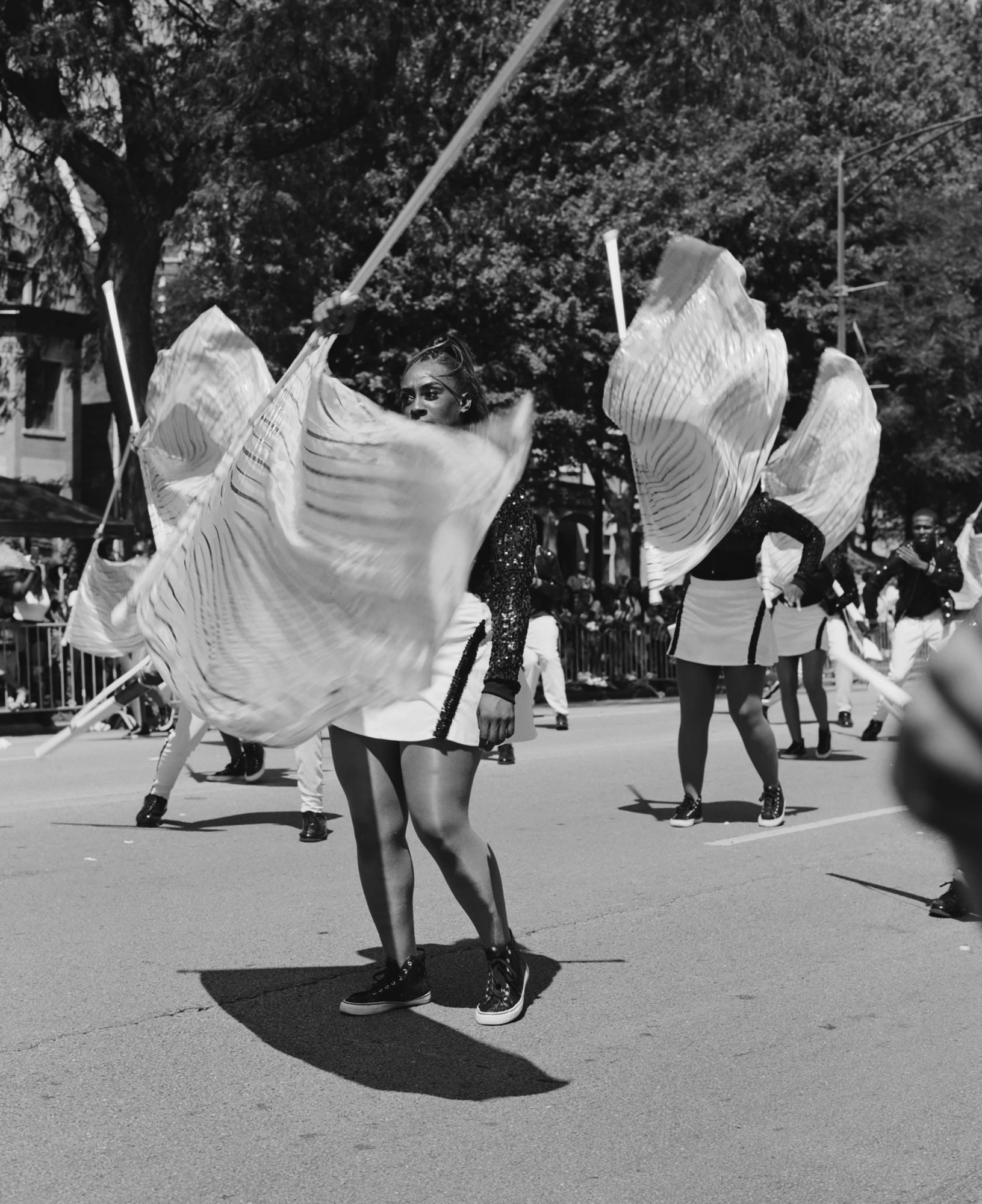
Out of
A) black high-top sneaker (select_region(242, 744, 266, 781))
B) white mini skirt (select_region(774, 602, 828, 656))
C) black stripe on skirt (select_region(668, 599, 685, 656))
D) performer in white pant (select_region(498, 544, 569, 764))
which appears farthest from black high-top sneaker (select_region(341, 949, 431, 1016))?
white mini skirt (select_region(774, 602, 828, 656))

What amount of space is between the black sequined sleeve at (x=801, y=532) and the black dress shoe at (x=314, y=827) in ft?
8.79

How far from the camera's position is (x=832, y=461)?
28.5ft

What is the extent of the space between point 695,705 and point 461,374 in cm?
419

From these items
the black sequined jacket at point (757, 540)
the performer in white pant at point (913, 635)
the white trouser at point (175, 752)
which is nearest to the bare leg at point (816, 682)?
the performer in white pant at point (913, 635)

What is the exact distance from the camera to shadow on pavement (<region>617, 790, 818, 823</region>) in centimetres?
890

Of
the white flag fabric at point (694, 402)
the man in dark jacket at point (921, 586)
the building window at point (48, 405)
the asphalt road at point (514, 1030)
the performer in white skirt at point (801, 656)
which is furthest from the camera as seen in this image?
the building window at point (48, 405)

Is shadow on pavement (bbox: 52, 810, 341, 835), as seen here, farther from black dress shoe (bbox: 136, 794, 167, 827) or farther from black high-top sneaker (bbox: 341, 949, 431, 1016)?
black high-top sneaker (bbox: 341, 949, 431, 1016)


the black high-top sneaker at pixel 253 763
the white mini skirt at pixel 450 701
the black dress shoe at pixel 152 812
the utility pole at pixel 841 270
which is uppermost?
the utility pole at pixel 841 270

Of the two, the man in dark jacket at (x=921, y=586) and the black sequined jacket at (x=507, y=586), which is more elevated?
the black sequined jacket at (x=507, y=586)

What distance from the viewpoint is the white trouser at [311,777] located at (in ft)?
26.2

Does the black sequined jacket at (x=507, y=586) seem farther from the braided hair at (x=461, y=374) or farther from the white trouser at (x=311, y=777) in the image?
the white trouser at (x=311, y=777)

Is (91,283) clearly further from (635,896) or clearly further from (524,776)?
(635,896)

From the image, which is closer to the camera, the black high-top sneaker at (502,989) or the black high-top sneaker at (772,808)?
the black high-top sneaker at (502,989)

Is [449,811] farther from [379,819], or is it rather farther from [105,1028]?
[105,1028]
